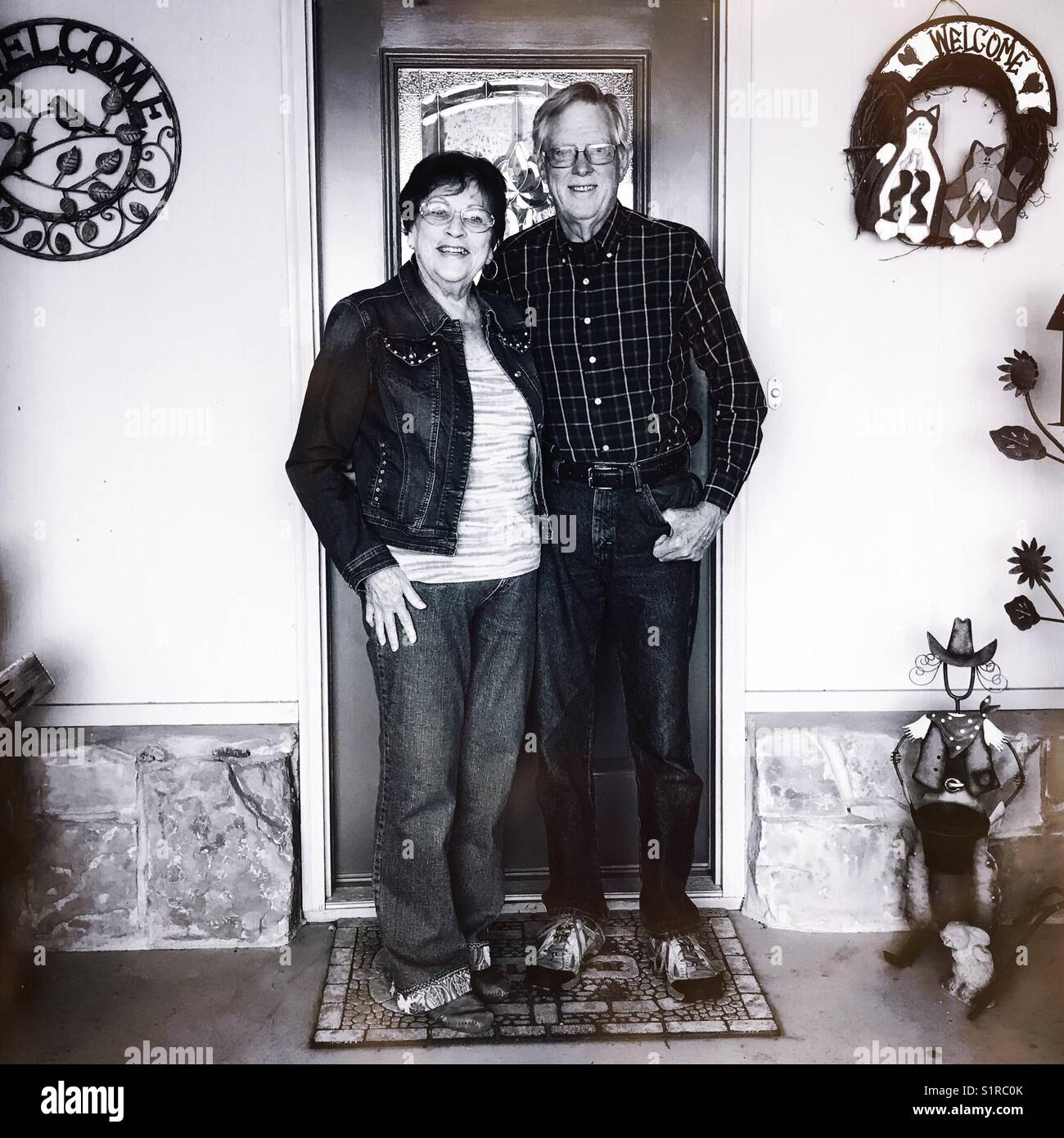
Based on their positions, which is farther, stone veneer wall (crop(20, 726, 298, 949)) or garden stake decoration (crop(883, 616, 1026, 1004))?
stone veneer wall (crop(20, 726, 298, 949))

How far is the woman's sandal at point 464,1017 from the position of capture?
2518mm

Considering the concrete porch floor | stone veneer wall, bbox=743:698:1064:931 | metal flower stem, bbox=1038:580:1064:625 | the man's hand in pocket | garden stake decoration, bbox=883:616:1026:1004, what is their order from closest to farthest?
the concrete porch floor
the man's hand in pocket
garden stake decoration, bbox=883:616:1026:1004
metal flower stem, bbox=1038:580:1064:625
stone veneer wall, bbox=743:698:1064:931

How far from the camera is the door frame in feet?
9.27

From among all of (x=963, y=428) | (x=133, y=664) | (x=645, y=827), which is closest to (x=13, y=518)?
(x=133, y=664)

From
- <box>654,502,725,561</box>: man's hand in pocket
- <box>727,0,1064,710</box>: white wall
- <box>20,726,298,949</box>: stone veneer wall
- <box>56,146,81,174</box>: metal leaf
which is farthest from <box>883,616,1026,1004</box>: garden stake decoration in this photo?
<box>56,146,81,174</box>: metal leaf

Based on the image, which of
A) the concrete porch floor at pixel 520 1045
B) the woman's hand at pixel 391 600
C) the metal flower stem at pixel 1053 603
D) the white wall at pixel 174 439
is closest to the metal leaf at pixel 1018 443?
the metal flower stem at pixel 1053 603

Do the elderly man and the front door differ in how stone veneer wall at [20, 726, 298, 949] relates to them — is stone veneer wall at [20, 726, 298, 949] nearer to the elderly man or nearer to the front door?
the elderly man

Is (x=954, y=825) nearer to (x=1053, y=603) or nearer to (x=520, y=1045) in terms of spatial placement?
(x=1053, y=603)

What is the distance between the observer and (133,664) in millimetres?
2973

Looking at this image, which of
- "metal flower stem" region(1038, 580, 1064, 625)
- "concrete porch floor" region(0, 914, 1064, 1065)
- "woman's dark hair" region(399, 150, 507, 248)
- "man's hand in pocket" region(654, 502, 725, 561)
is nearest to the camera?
"woman's dark hair" region(399, 150, 507, 248)

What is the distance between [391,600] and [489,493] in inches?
12.9

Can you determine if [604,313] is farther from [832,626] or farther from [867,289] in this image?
[832,626]

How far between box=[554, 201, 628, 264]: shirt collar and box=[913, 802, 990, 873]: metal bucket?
5.35 feet

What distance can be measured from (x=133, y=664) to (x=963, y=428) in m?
2.37
